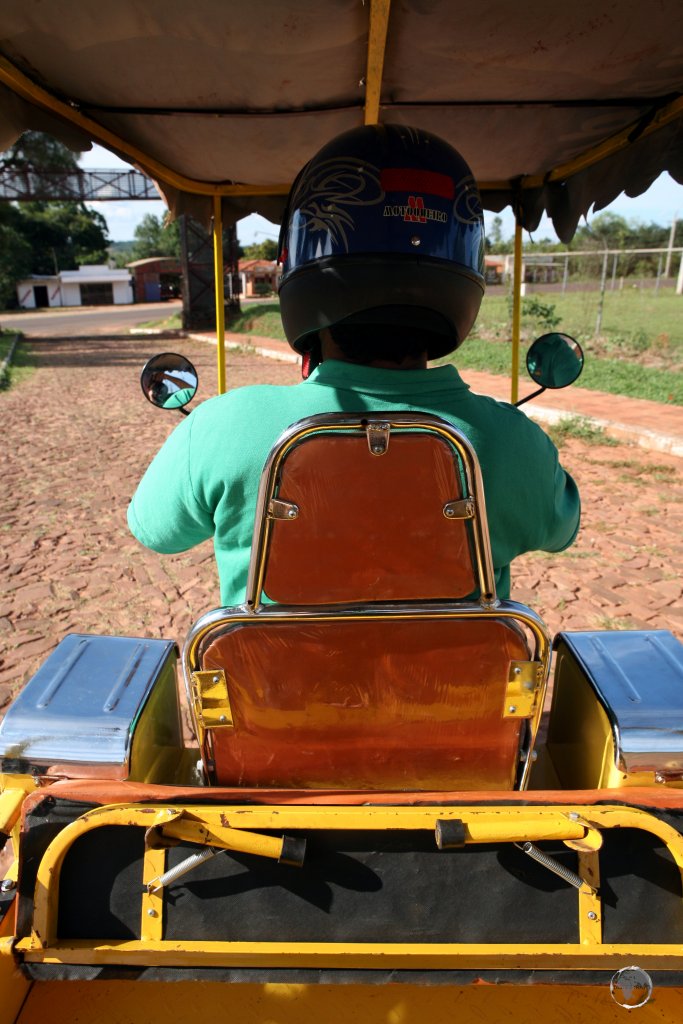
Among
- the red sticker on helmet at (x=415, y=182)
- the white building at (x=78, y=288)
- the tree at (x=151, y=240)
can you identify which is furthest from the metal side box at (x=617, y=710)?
the tree at (x=151, y=240)

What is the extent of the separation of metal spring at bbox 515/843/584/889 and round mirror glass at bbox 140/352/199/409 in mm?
1478

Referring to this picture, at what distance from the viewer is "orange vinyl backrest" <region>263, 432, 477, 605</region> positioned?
4.27 ft

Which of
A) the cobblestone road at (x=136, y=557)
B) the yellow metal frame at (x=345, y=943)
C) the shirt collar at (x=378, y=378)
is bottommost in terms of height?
the cobblestone road at (x=136, y=557)

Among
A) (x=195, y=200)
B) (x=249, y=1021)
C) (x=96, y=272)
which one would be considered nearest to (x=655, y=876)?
(x=249, y=1021)

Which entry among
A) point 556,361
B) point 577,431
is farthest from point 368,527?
point 577,431

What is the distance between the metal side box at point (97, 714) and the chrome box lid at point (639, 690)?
3.49ft

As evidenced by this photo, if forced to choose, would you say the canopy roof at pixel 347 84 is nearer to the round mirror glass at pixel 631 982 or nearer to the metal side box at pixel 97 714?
the metal side box at pixel 97 714

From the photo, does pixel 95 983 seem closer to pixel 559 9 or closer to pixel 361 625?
pixel 361 625

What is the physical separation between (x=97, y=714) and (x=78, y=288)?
69.4 metres

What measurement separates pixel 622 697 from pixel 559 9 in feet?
5.49

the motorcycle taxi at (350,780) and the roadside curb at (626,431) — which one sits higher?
the motorcycle taxi at (350,780)

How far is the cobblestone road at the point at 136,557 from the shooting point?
4254 mm

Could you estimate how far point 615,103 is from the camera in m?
2.35

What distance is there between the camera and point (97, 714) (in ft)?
5.24
